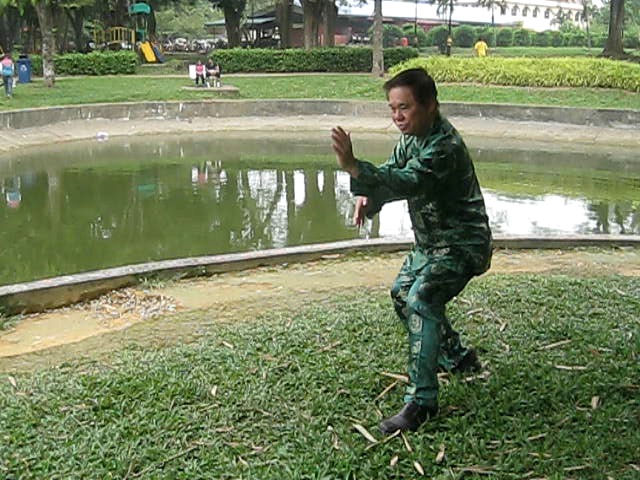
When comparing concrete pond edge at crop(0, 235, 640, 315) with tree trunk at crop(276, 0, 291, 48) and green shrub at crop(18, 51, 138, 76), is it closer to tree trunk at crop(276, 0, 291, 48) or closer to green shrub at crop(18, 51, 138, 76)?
green shrub at crop(18, 51, 138, 76)

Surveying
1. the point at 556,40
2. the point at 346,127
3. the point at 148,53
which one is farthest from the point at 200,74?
the point at 556,40

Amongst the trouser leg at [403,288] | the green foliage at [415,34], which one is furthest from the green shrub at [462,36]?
the trouser leg at [403,288]

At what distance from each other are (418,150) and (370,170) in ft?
1.34

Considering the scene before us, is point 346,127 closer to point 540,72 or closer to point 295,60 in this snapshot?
point 540,72

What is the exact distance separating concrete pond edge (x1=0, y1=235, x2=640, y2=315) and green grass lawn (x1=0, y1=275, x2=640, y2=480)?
3.93 feet

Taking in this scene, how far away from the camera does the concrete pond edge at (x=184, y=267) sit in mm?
5602

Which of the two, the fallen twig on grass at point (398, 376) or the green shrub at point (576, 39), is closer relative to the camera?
the fallen twig on grass at point (398, 376)

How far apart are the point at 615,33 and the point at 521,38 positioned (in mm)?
21928

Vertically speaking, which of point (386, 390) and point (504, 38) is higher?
point (504, 38)

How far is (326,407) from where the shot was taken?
3564 millimetres

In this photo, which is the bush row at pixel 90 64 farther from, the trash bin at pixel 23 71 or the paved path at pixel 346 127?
the paved path at pixel 346 127

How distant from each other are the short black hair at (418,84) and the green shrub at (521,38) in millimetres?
49927

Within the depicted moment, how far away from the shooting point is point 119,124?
723 inches

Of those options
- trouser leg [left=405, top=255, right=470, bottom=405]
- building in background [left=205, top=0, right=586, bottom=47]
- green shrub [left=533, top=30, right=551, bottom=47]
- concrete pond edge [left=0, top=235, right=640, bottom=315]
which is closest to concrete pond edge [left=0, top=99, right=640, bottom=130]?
concrete pond edge [left=0, top=235, right=640, bottom=315]
